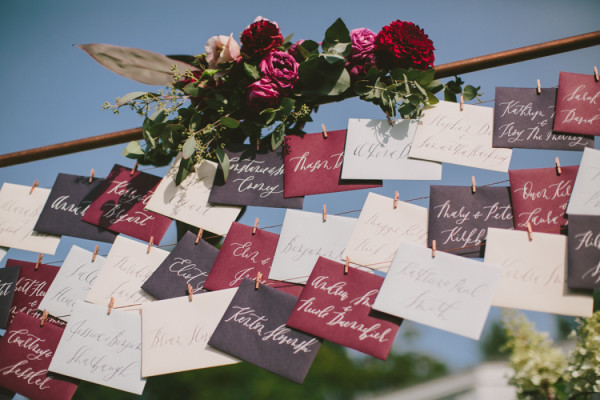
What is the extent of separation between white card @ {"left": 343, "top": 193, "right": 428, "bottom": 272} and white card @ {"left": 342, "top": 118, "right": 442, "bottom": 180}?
2.1 inches

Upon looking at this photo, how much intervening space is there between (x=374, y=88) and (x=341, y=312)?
0.39 metres

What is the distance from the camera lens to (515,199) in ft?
2.17

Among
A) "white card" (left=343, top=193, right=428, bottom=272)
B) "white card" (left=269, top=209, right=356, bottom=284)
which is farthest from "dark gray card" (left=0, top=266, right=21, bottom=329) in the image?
"white card" (left=343, top=193, right=428, bottom=272)

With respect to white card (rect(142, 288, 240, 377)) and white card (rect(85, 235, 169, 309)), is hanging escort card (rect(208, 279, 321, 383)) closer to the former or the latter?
white card (rect(142, 288, 240, 377))

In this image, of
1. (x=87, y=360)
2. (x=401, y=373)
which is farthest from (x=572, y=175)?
(x=401, y=373)

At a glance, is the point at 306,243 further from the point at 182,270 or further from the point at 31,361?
the point at 31,361

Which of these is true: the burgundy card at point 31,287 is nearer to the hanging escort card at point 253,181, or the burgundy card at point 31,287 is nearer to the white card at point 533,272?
the hanging escort card at point 253,181

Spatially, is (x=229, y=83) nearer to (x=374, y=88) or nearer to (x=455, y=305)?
(x=374, y=88)

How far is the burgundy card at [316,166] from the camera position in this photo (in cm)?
75

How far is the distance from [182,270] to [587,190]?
0.65 metres

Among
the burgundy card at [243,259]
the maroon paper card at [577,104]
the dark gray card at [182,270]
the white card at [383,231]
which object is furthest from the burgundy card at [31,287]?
the maroon paper card at [577,104]

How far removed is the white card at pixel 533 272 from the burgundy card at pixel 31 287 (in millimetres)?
816

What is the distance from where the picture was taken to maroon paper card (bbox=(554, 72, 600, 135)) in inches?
27.0

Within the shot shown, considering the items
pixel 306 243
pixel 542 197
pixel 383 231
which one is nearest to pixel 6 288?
pixel 306 243
